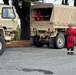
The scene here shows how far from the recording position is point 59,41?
2230cm

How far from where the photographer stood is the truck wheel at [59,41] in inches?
867

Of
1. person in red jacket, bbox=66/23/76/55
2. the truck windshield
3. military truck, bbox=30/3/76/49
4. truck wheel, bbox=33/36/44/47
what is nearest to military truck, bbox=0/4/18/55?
the truck windshield

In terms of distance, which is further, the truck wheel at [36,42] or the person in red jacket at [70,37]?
the truck wheel at [36,42]

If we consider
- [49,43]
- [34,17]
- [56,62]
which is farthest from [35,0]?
[56,62]

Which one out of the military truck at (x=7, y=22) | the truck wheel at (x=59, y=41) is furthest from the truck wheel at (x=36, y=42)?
the military truck at (x=7, y=22)

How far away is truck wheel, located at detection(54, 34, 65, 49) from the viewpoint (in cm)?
2203

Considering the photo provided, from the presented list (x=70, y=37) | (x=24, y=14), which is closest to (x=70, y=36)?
(x=70, y=37)

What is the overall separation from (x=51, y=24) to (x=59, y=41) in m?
1.38

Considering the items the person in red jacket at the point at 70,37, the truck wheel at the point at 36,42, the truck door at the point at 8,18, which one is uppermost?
the truck door at the point at 8,18

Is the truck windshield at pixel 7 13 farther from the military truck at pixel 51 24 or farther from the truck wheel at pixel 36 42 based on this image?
the truck wheel at pixel 36 42

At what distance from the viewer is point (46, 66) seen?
13055 millimetres

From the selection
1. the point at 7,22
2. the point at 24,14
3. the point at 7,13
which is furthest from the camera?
the point at 24,14

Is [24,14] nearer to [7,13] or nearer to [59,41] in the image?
[59,41]

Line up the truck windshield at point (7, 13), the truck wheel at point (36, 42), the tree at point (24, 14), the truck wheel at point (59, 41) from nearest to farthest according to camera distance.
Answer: the truck windshield at point (7, 13), the truck wheel at point (59, 41), the truck wheel at point (36, 42), the tree at point (24, 14)
